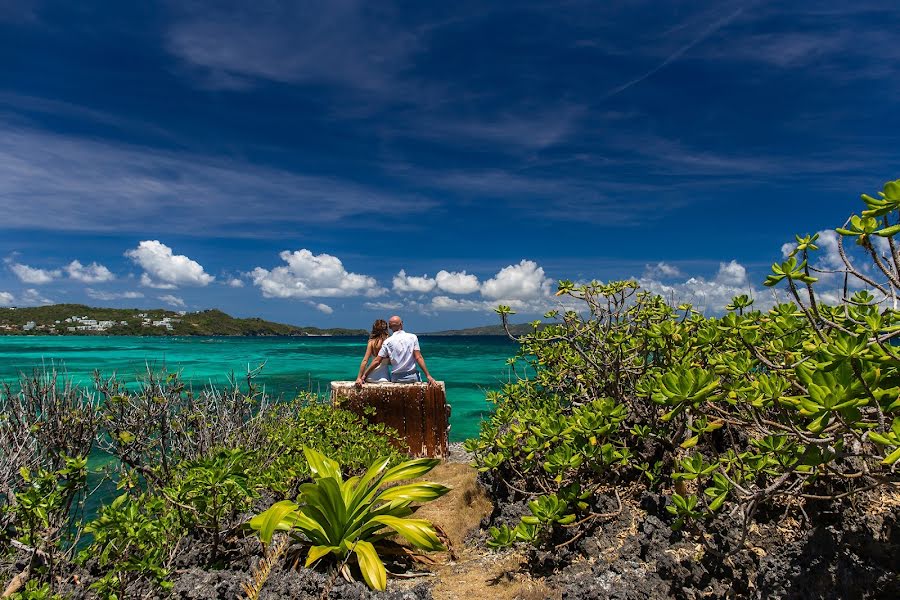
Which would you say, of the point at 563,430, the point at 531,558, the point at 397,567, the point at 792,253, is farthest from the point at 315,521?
the point at 792,253

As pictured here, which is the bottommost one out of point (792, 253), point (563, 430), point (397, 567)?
point (397, 567)

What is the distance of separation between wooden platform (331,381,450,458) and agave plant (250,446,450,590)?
3.17m

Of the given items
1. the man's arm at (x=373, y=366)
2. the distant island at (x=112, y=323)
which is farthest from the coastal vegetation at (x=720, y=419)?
the distant island at (x=112, y=323)

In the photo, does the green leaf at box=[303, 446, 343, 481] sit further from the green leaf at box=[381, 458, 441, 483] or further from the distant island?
the distant island

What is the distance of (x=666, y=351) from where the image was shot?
438cm

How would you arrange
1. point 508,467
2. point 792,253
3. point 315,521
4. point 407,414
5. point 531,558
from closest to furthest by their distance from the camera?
point 792,253 → point 531,558 → point 315,521 → point 508,467 → point 407,414

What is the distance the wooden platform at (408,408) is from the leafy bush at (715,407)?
6.58 ft

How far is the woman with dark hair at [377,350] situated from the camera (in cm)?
859

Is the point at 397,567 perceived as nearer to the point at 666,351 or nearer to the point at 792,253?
the point at 666,351

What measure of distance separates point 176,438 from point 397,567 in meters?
4.64

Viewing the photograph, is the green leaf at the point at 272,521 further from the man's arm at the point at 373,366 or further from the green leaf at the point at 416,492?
the man's arm at the point at 373,366

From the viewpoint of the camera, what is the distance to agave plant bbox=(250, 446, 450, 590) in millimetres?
3844

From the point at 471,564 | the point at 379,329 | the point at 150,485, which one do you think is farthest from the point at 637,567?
the point at 379,329

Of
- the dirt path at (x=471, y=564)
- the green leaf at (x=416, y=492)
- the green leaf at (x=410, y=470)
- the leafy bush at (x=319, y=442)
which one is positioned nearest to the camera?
the dirt path at (x=471, y=564)
